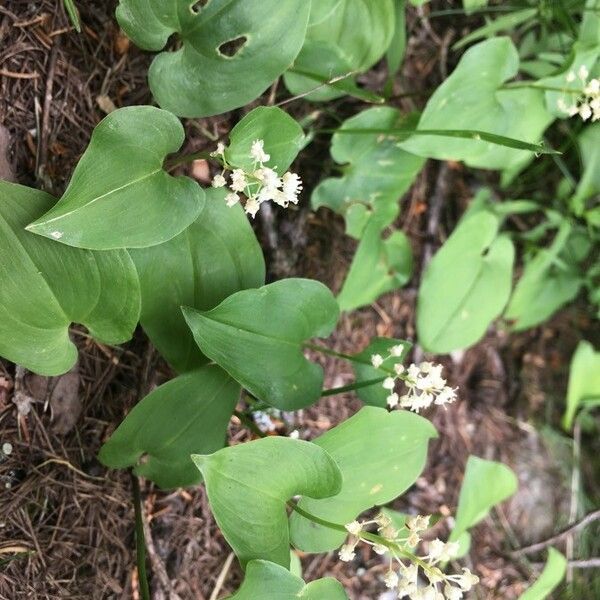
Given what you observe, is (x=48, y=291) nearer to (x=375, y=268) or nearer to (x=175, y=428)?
(x=175, y=428)

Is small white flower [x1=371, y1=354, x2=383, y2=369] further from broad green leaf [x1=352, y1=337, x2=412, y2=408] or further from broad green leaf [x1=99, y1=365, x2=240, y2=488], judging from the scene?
broad green leaf [x1=99, y1=365, x2=240, y2=488]

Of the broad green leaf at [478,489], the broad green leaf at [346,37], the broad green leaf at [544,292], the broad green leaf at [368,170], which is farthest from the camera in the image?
the broad green leaf at [544,292]

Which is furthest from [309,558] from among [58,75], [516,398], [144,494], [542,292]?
[58,75]

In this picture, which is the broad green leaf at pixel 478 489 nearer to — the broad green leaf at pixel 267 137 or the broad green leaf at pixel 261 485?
the broad green leaf at pixel 261 485

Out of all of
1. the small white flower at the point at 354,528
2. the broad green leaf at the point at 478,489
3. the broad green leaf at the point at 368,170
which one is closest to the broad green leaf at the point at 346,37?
the broad green leaf at the point at 368,170

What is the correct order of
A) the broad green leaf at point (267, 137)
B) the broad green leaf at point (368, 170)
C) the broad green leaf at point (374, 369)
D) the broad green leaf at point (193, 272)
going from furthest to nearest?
the broad green leaf at point (368, 170)
the broad green leaf at point (374, 369)
the broad green leaf at point (193, 272)
the broad green leaf at point (267, 137)

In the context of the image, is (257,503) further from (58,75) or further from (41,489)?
(58,75)

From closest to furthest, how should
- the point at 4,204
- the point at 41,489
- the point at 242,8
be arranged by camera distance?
1. the point at 4,204
2. the point at 242,8
3. the point at 41,489
